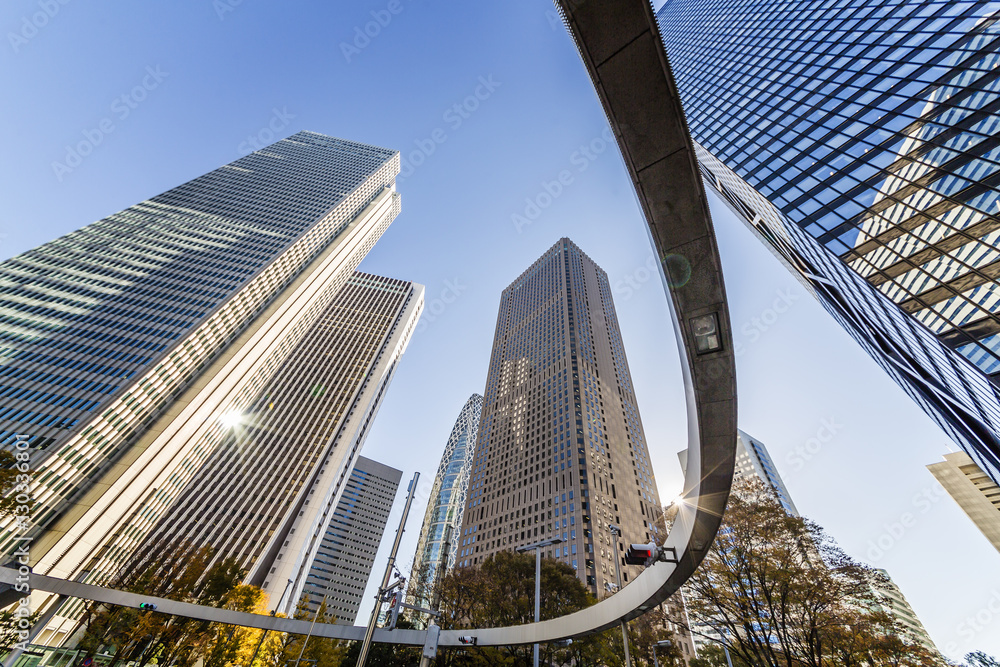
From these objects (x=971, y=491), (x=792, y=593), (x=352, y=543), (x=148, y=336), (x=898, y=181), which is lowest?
(x=792, y=593)

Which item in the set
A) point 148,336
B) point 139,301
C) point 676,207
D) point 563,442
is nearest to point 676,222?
point 676,207

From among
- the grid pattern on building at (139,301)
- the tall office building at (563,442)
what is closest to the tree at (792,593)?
the tall office building at (563,442)

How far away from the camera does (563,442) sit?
81438 mm

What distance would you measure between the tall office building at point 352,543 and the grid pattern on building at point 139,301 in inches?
3663

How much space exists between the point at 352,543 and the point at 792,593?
174 metres

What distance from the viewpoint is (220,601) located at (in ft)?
105

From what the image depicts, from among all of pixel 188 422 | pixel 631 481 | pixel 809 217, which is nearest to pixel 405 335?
pixel 188 422

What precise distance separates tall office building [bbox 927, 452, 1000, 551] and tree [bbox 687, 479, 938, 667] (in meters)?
71.0

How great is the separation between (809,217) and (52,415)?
297 feet

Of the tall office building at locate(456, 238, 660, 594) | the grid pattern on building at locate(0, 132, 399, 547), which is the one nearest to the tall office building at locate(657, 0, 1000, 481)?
the tall office building at locate(456, 238, 660, 594)

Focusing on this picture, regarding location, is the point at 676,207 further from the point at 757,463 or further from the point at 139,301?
the point at 757,463

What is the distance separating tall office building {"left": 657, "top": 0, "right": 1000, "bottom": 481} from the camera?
2014 cm

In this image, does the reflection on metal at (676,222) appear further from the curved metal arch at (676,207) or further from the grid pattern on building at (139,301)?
the grid pattern on building at (139,301)

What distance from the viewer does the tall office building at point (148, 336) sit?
51.9 metres
